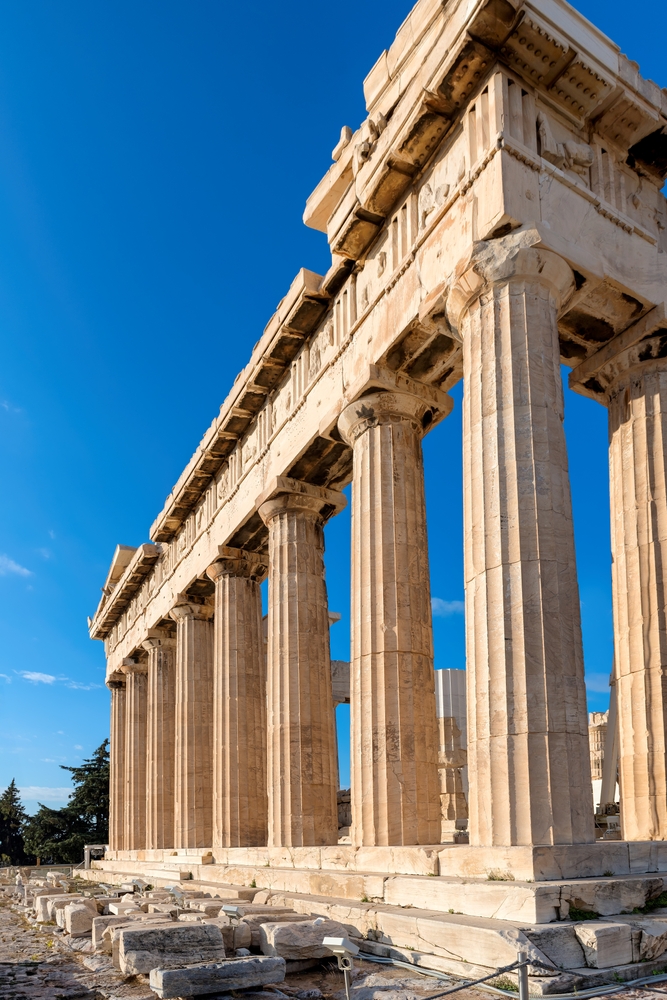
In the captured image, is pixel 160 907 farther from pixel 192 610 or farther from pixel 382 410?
pixel 192 610

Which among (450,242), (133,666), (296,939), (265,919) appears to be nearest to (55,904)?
(265,919)

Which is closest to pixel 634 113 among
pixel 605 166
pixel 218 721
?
pixel 605 166

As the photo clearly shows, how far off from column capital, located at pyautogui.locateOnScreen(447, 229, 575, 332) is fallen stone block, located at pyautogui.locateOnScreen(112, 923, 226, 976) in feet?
29.3

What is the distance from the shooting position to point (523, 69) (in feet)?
46.0

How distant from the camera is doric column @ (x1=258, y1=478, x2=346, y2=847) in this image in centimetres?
2009

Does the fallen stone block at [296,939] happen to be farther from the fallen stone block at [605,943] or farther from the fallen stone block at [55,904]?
the fallen stone block at [55,904]

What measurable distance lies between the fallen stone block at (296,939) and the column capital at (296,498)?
1153 centimetres

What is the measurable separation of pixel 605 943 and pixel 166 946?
4.55 metres

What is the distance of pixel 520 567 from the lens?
1209cm

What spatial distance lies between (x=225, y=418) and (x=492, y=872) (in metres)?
15.9

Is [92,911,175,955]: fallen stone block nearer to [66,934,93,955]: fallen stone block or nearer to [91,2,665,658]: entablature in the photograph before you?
[66,934,93,955]: fallen stone block

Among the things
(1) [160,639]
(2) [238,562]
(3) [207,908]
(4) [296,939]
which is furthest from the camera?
(1) [160,639]

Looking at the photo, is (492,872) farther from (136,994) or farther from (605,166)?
(605,166)

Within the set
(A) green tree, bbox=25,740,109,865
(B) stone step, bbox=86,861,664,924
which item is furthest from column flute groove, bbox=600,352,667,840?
(A) green tree, bbox=25,740,109,865
